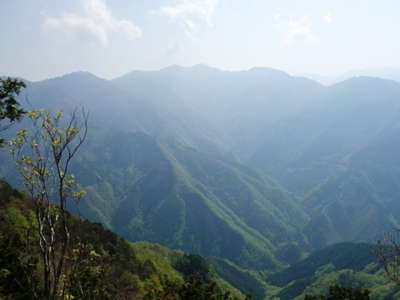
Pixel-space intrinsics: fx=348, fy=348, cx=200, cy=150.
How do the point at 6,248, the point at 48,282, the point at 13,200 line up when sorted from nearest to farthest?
the point at 48,282
the point at 6,248
the point at 13,200

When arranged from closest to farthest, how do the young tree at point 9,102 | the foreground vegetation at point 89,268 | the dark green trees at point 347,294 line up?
the foreground vegetation at point 89,268 < the young tree at point 9,102 < the dark green trees at point 347,294

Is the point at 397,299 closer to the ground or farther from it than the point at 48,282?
closer to the ground

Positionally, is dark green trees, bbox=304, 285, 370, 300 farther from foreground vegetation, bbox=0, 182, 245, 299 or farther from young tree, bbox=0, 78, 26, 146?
young tree, bbox=0, 78, 26, 146

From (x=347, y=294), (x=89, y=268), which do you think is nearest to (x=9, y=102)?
(x=89, y=268)

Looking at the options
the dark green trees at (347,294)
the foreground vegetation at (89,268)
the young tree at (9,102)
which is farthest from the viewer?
the dark green trees at (347,294)

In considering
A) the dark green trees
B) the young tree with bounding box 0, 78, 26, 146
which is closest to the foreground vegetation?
the young tree with bounding box 0, 78, 26, 146

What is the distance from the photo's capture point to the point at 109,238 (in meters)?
118

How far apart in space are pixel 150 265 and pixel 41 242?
109604 millimetres

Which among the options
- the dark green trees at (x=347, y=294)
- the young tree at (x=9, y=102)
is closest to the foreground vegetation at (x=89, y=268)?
the young tree at (x=9, y=102)

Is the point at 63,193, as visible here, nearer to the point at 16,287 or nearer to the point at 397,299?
the point at 16,287

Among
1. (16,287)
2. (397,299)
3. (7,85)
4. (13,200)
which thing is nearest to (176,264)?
(13,200)

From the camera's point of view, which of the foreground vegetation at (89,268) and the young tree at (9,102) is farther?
the young tree at (9,102)

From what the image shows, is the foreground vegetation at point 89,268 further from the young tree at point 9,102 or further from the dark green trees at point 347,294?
the dark green trees at point 347,294

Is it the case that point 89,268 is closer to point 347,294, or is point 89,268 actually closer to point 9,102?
point 9,102
